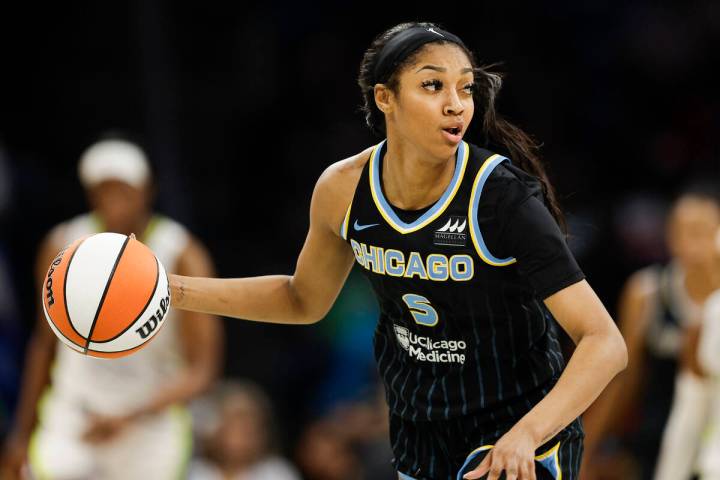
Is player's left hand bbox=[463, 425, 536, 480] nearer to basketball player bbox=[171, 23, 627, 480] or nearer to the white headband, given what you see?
basketball player bbox=[171, 23, 627, 480]

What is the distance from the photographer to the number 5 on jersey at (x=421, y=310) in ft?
12.4

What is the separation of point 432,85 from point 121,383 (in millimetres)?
3412

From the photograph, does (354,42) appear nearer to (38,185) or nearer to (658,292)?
(38,185)

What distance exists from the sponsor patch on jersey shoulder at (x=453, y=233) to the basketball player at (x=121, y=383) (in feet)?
9.43

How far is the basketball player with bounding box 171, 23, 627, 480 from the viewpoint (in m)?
3.56

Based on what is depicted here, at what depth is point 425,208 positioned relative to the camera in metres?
3.78

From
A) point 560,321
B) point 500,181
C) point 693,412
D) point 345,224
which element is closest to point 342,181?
point 345,224

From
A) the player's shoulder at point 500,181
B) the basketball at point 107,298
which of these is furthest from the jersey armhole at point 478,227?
the basketball at point 107,298

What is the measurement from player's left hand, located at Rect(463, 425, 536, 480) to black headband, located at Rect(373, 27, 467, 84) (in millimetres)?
1170

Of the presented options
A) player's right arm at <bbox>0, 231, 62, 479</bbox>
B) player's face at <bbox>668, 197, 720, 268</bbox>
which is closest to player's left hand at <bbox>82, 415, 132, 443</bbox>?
player's right arm at <bbox>0, 231, 62, 479</bbox>

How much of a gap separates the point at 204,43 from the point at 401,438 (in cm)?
788

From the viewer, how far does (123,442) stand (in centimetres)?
641

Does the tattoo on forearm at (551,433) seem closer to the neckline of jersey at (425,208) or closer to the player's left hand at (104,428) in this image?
the neckline of jersey at (425,208)

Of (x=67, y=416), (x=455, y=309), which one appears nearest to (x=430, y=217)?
(x=455, y=309)
